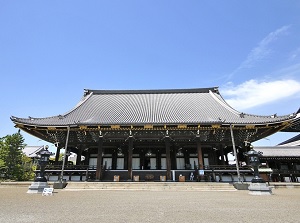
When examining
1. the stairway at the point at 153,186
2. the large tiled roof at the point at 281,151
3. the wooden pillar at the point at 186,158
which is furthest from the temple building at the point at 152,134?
the large tiled roof at the point at 281,151

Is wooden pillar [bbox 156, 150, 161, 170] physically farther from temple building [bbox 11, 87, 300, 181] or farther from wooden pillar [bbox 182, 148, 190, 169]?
wooden pillar [bbox 182, 148, 190, 169]

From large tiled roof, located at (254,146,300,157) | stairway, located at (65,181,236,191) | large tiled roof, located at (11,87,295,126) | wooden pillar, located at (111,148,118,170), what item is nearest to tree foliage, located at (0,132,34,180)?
large tiled roof, located at (11,87,295,126)

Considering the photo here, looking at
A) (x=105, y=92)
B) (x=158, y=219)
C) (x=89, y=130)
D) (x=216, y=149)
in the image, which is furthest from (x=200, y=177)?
(x=105, y=92)

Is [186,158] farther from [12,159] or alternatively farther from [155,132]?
[12,159]

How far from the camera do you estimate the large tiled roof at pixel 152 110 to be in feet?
56.1

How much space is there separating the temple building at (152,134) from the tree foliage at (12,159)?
633 cm

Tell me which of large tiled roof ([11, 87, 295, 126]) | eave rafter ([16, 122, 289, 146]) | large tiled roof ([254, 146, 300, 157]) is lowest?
large tiled roof ([254, 146, 300, 157])

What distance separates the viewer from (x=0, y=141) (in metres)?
24.5

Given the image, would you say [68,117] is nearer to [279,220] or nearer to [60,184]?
[60,184]

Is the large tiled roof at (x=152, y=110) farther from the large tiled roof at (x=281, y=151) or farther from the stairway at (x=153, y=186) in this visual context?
the large tiled roof at (x=281, y=151)

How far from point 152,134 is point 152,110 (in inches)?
161

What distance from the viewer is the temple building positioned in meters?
16.4

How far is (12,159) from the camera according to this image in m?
23.2

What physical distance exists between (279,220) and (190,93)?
2468cm
